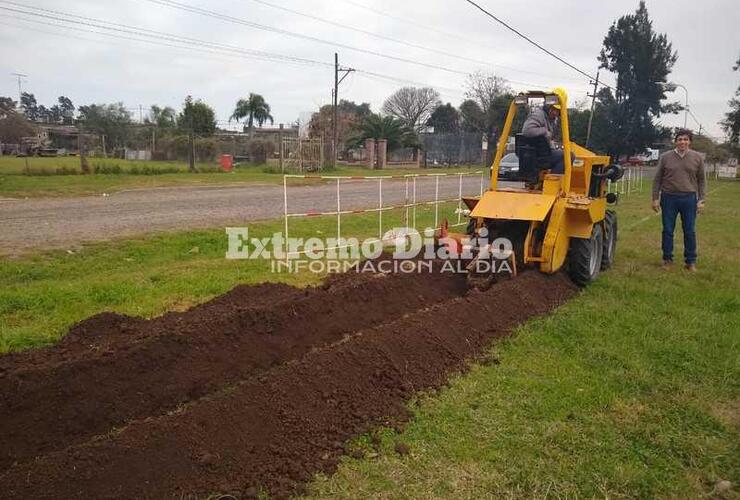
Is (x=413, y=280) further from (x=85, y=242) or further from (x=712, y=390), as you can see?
(x=85, y=242)

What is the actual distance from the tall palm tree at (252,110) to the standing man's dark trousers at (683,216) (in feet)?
145

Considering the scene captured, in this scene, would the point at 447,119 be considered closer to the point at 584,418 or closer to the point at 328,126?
the point at 328,126

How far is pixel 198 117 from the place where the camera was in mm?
37469

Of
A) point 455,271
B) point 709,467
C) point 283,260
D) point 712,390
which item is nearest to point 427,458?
point 709,467

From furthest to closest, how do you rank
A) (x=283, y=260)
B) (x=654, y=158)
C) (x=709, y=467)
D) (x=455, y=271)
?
(x=654, y=158)
(x=283, y=260)
(x=455, y=271)
(x=709, y=467)

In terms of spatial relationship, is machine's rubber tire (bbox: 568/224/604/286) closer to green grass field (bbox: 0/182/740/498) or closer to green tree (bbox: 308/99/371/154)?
green grass field (bbox: 0/182/740/498)

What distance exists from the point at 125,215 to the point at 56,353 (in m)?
9.10

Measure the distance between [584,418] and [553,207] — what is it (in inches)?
135

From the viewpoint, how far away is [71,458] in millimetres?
3129

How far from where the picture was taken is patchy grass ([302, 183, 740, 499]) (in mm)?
3246

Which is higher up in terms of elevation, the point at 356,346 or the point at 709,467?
the point at 356,346

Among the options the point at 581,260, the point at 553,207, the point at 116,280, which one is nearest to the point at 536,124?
the point at 553,207

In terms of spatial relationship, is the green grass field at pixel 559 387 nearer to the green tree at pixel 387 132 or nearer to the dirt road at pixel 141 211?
the dirt road at pixel 141 211

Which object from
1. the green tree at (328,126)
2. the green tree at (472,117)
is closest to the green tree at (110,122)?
the green tree at (328,126)
